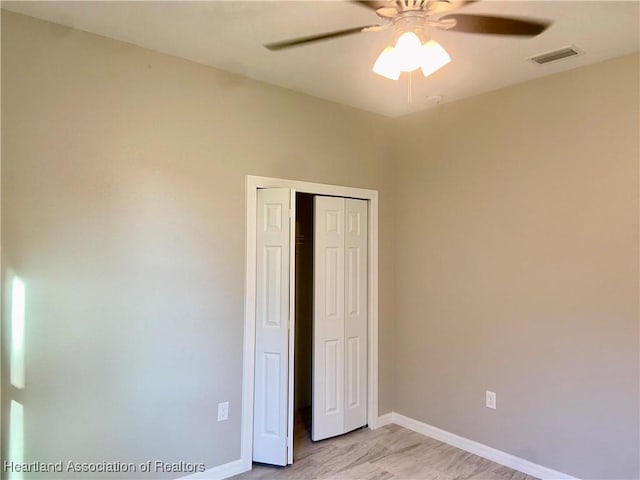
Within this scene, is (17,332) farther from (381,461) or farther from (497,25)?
(497,25)

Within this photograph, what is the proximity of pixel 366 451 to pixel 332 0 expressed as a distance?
3.05m

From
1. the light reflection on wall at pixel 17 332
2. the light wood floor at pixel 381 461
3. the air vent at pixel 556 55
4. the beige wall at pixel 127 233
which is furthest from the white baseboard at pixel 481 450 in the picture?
the light reflection on wall at pixel 17 332

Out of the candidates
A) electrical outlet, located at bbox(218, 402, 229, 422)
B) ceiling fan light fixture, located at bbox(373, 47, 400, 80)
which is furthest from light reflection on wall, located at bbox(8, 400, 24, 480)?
ceiling fan light fixture, located at bbox(373, 47, 400, 80)

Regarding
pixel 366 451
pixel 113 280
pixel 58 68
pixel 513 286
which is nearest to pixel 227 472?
pixel 366 451

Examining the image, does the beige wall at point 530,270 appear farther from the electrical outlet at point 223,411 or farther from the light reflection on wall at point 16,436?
the light reflection on wall at point 16,436

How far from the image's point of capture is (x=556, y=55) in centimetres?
265

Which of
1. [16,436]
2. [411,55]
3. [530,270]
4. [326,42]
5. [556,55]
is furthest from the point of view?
[530,270]

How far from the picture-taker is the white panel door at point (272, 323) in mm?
3072

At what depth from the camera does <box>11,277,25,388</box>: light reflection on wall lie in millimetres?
2189

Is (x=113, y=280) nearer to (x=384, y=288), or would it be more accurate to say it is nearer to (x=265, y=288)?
(x=265, y=288)

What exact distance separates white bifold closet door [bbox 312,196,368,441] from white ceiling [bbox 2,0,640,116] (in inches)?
42.1

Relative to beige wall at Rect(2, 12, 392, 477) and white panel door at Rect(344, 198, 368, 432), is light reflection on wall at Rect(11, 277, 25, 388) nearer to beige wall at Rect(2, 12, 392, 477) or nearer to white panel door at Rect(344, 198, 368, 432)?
beige wall at Rect(2, 12, 392, 477)

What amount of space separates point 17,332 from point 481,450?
124 inches

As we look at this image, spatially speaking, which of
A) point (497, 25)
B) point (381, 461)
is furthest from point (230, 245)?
point (497, 25)
